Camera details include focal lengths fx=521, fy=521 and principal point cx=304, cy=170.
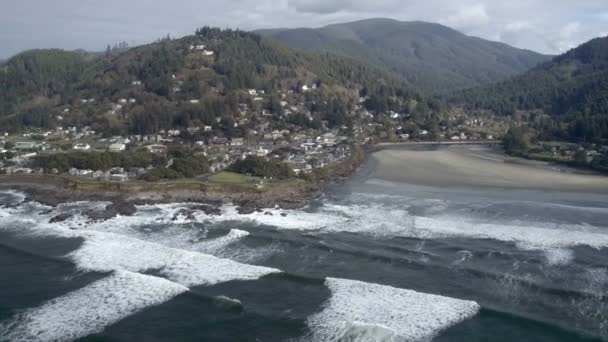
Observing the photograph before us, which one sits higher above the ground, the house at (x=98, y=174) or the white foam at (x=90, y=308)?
the house at (x=98, y=174)

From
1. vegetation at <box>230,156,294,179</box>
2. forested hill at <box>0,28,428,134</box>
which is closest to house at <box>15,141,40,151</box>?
forested hill at <box>0,28,428,134</box>

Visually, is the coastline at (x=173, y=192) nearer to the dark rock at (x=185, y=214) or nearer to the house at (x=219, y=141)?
the dark rock at (x=185, y=214)

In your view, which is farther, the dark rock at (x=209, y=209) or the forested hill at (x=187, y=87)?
the forested hill at (x=187, y=87)

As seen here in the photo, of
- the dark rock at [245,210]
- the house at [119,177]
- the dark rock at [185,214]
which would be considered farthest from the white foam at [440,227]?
the house at [119,177]

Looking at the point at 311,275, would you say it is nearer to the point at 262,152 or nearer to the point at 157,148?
the point at 262,152

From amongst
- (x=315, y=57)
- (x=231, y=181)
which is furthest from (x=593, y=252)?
(x=315, y=57)

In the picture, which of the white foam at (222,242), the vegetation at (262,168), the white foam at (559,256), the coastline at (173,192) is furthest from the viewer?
the vegetation at (262,168)

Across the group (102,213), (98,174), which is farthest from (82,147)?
(102,213)
